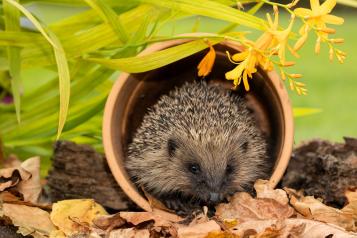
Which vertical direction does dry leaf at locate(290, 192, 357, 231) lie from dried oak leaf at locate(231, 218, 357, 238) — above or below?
above

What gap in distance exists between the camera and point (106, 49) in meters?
3.29

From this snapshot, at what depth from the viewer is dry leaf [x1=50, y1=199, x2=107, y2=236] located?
2623 mm

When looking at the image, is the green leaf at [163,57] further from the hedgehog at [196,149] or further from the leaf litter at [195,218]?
the leaf litter at [195,218]

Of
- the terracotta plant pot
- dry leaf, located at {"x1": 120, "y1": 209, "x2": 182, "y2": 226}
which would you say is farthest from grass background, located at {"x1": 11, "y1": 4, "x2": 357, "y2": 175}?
dry leaf, located at {"x1": 120, "y1": 209, "x2": 182, "y2": 226}

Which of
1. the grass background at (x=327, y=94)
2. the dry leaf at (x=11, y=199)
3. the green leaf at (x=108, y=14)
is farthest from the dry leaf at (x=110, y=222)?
the grass background at (x=327, y=94)

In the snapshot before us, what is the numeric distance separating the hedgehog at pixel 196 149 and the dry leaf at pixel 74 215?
1.45 ft

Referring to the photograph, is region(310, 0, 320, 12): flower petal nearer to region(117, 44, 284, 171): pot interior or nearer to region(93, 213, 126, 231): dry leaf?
region(117, 44, 284, 171): pot interior

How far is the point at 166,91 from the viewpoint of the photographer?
369 cm

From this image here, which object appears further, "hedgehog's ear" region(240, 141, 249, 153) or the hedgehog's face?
"hedgehog's ear" region(240, 141, 249, 153)

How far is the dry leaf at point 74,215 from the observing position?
8.60 ft

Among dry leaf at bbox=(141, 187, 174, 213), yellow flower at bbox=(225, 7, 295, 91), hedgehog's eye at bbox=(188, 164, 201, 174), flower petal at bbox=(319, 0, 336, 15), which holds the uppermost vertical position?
flower petal at bbox=(319, 0, 336, 15)

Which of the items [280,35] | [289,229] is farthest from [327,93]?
[289,229]

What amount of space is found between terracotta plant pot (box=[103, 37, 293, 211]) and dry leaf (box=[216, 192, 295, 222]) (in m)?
0.21

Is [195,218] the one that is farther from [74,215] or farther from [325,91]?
[325,91]
